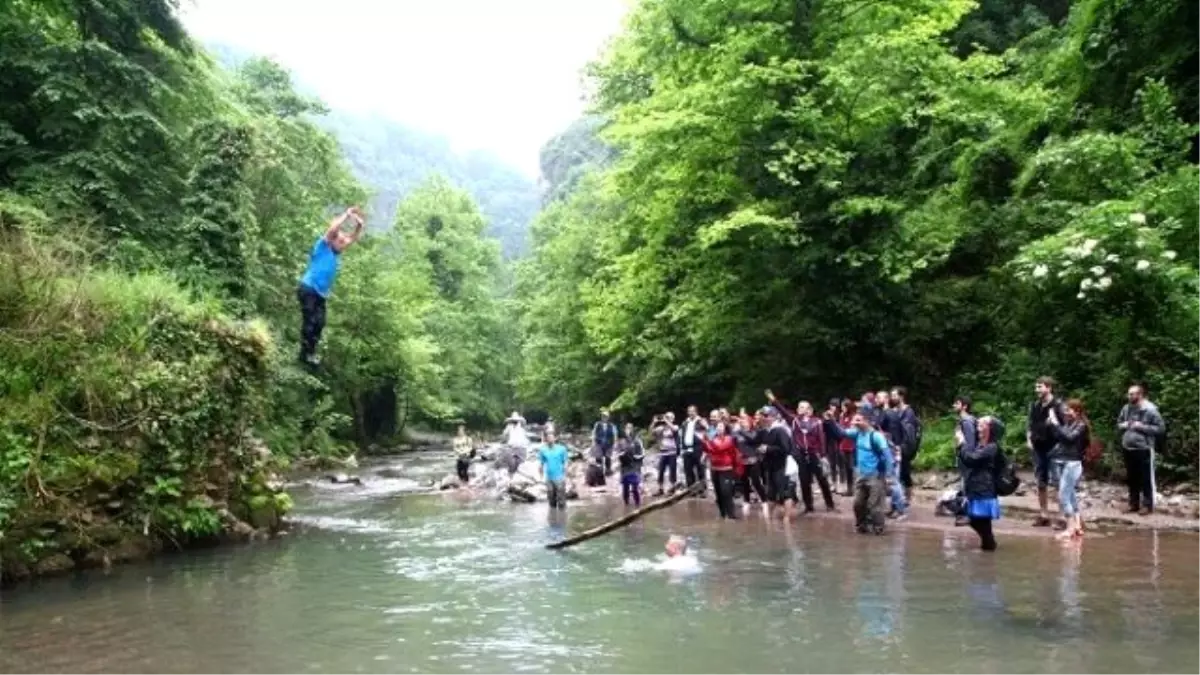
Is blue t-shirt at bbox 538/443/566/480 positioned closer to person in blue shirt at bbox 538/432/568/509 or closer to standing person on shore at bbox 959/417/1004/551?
person in blue shirt at bbox 538/432/568/509

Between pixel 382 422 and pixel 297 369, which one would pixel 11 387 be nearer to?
pixel 297 369

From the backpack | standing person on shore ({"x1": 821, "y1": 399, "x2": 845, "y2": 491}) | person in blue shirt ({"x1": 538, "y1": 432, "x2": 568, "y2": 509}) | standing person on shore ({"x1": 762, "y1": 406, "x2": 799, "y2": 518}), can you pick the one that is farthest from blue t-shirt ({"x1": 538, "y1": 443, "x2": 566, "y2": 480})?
the backpack

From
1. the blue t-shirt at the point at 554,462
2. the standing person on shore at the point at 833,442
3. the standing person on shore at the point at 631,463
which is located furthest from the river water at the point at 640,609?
the blue t-shirt at the point at 554,462

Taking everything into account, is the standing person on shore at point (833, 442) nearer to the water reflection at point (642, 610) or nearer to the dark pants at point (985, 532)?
the water reflection at point (642, 610)

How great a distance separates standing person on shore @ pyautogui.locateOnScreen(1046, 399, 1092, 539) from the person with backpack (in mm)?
2408

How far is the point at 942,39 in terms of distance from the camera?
2488 cm

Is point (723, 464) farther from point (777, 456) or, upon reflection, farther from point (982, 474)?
point (982, 474)

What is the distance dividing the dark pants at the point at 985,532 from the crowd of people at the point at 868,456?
2 centimetres

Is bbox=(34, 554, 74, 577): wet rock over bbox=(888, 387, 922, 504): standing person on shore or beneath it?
beneath

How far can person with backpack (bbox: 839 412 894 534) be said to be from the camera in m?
15.0

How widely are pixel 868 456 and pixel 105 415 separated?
11622mm

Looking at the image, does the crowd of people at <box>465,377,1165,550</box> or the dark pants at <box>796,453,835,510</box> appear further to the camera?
the dark pants at <box>796,453,835,510</box>

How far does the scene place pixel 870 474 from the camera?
15266mm

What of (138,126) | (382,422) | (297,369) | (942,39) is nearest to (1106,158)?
(942,39)
